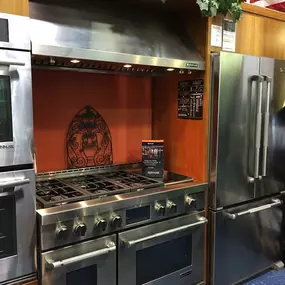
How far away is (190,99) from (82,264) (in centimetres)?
124

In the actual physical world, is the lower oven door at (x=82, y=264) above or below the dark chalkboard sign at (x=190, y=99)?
below

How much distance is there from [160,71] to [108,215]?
3.60 feet

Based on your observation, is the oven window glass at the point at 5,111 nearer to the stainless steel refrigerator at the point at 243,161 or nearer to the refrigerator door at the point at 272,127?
the stainless steel refrigerator at the point at 243,161

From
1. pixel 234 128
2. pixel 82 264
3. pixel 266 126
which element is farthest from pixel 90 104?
pixel 266 126

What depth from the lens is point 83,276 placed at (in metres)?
1.68

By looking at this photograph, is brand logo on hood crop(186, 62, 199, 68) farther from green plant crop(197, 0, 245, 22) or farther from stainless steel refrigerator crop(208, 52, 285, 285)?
green plant crop(197, 0, 245, 22)

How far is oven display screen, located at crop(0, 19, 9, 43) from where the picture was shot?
1.36 meters

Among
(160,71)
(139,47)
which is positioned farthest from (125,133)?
(139,47)

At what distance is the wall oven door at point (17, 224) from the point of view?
4.71ft

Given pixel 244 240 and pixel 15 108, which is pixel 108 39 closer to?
pixel 15 108

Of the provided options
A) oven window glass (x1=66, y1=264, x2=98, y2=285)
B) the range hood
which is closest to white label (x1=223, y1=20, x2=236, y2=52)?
the range hood

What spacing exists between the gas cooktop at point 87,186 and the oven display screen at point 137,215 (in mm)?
129

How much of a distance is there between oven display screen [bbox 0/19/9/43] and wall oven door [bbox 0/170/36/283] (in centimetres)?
56

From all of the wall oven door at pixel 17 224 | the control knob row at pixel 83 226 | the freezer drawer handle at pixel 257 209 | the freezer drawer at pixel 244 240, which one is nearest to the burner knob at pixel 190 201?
the freezer drawer at pixel 244 240
